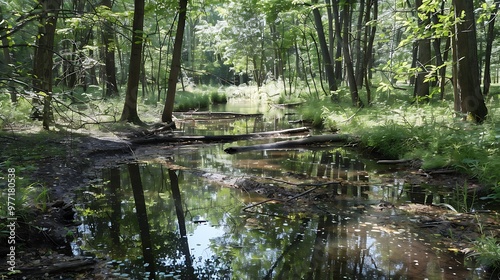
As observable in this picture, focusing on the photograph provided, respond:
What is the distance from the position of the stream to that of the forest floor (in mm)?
162

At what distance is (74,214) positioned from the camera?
5.73 m

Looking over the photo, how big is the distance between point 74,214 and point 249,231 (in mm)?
2622

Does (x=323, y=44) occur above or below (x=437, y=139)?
above

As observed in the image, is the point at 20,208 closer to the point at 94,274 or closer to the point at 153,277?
the point at 94,274

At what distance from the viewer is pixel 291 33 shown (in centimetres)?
2878

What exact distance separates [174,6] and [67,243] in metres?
11.4

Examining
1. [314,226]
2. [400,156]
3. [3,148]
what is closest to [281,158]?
[400,156]

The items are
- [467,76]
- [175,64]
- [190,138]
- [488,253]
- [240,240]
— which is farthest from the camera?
[175,64]

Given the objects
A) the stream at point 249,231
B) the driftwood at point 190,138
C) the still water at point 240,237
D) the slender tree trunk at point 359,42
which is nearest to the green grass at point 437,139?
the stream at point 249,231

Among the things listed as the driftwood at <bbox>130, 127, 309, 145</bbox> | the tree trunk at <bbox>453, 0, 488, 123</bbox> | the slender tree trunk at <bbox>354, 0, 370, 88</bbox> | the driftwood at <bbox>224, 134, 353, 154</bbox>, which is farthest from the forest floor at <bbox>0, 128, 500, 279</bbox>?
the slender tree trunk at <bbox>354, 0, 370, 88</bbox>

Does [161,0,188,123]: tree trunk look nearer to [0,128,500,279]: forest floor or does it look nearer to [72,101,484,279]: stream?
[0,128,500,279]: forest floor

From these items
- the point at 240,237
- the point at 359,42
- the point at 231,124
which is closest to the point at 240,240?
the point at 240,237

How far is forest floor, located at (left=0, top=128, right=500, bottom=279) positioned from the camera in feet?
13.5

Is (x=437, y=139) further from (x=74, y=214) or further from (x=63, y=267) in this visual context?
(x=63, y=267)
